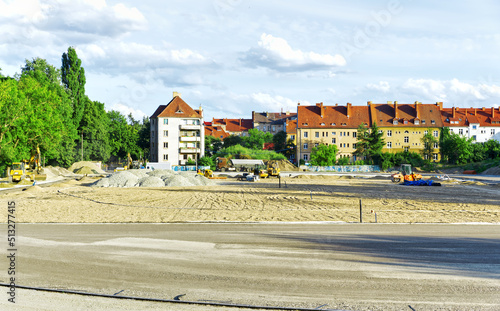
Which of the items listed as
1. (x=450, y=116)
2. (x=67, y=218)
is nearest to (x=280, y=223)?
(x=67, y=218)

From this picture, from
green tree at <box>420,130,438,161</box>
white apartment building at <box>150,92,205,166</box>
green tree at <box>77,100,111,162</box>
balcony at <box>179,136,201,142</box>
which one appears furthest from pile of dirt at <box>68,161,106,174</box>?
green tree at <box>420,130,438,161</box>

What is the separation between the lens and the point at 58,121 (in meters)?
59.9

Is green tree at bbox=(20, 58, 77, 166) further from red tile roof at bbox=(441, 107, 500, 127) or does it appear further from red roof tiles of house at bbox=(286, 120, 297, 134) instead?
red tile roof at bbox=(441, 107, 500, 127)

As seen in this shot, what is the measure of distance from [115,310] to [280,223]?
488 inches

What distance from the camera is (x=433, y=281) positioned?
1115cm

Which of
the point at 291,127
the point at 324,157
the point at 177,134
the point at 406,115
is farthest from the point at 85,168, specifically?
the point at 406,115

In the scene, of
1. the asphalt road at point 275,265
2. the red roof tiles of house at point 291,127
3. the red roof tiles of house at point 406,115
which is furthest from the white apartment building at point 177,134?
the asphalt road at point 275,265

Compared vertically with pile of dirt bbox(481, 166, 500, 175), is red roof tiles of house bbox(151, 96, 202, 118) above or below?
above

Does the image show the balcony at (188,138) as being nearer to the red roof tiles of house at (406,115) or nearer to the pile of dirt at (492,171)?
the red roof tiles of house at (406,115)

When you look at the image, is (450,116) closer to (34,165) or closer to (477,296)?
(34,165)

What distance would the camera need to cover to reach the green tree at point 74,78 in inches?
3201

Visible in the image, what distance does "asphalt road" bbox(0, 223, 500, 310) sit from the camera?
1002 cm

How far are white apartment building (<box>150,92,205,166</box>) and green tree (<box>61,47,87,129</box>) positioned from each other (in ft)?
60.6

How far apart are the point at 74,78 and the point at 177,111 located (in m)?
23.8
